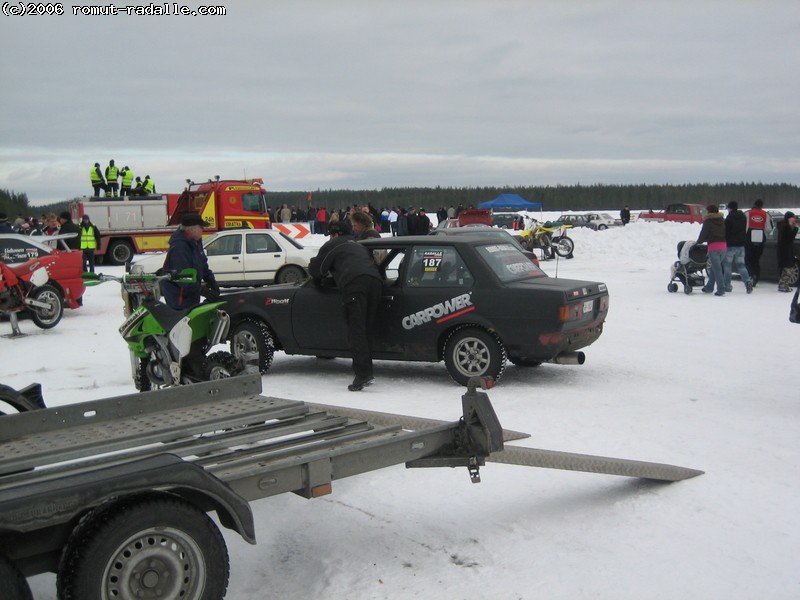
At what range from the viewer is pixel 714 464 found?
584cm

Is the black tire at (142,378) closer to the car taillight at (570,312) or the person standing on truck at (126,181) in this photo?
the car taillight at (570,312)

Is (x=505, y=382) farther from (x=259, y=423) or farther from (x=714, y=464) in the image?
(x=259, y=423)

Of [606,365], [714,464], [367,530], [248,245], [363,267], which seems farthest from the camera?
[248,245]

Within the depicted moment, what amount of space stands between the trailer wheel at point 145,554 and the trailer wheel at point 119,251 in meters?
26.8

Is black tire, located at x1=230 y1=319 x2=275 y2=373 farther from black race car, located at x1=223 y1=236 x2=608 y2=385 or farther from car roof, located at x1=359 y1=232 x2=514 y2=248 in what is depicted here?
car roof, located at x1=359 y1=232 x2=514 y2=248

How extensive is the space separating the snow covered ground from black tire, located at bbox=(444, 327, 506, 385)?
187 millimetres

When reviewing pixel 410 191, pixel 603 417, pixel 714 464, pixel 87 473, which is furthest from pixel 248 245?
pixel 410 191

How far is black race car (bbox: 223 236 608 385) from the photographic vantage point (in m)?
8.37

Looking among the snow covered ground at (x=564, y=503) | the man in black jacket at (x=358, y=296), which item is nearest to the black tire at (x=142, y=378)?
the snow covered ground at (x=564, y=503)

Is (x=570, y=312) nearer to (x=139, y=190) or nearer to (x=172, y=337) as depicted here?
(x=172, y=337)

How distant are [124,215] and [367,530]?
90.7 ft

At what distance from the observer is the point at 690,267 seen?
56.2 ft

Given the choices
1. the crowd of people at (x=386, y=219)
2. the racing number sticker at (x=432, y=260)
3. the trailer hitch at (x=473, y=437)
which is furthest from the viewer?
the crowd of people at (x=386, y=219)

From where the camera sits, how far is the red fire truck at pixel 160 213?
95.0ft
